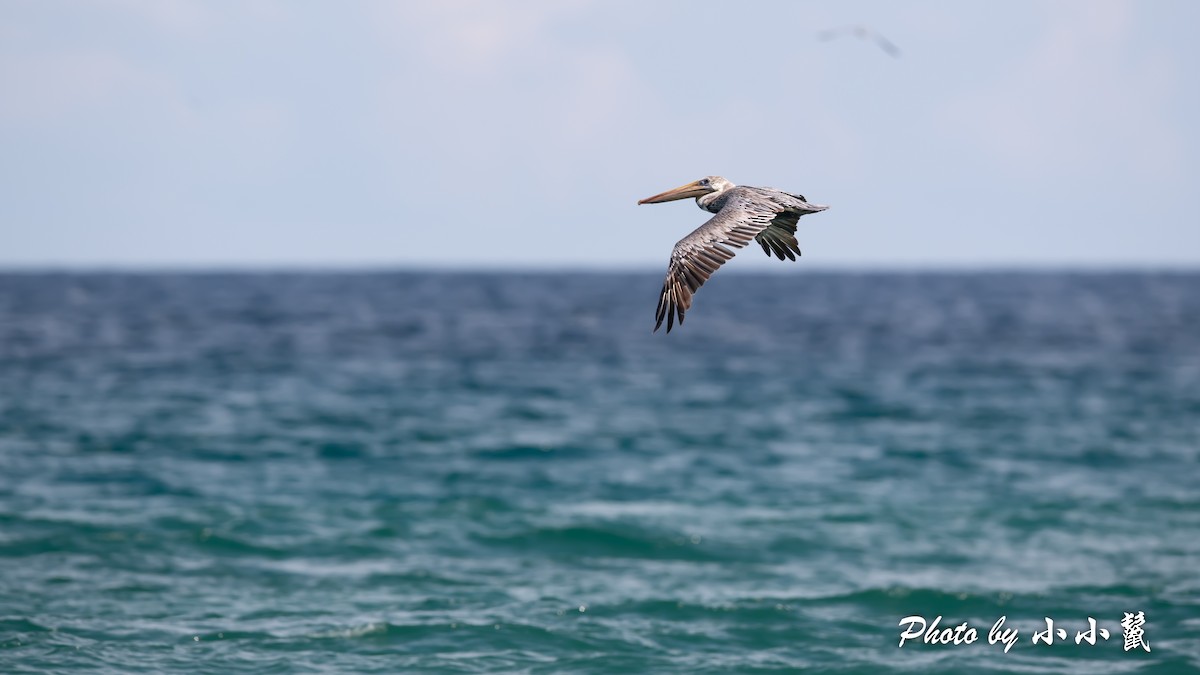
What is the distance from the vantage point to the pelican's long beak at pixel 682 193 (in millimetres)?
12375

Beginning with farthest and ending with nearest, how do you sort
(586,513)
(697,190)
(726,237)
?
(586,513), (697,190), (726,237)

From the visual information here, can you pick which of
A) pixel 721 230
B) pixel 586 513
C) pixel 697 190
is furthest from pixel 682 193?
pixel 586 513

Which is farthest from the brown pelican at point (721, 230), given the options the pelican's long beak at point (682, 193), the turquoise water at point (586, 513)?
the turquoise water at point (586, 513)

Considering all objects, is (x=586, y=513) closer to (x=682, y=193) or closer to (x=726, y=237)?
(x=682, y=193)

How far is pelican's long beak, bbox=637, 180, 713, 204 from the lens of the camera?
40.6ft

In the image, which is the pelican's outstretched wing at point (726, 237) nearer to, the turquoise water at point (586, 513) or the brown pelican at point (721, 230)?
the brown pelican at point (721, 230)

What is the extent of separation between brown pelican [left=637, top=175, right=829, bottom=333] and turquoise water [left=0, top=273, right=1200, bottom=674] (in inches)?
184

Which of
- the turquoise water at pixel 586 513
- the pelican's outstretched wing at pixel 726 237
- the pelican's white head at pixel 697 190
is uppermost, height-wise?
the pelican's white head at pixel 697 190

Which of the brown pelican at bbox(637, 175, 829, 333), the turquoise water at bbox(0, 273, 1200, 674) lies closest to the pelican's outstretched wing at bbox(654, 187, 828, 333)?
the brown pelican at bbox(637, 175, 829, 333)

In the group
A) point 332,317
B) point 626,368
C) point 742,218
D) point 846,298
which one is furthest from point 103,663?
point 846,298

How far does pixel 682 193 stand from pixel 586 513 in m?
9.01

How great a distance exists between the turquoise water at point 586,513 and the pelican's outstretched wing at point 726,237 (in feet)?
15.7

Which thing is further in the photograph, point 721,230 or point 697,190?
point 697,190

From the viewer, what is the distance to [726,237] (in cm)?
1065
